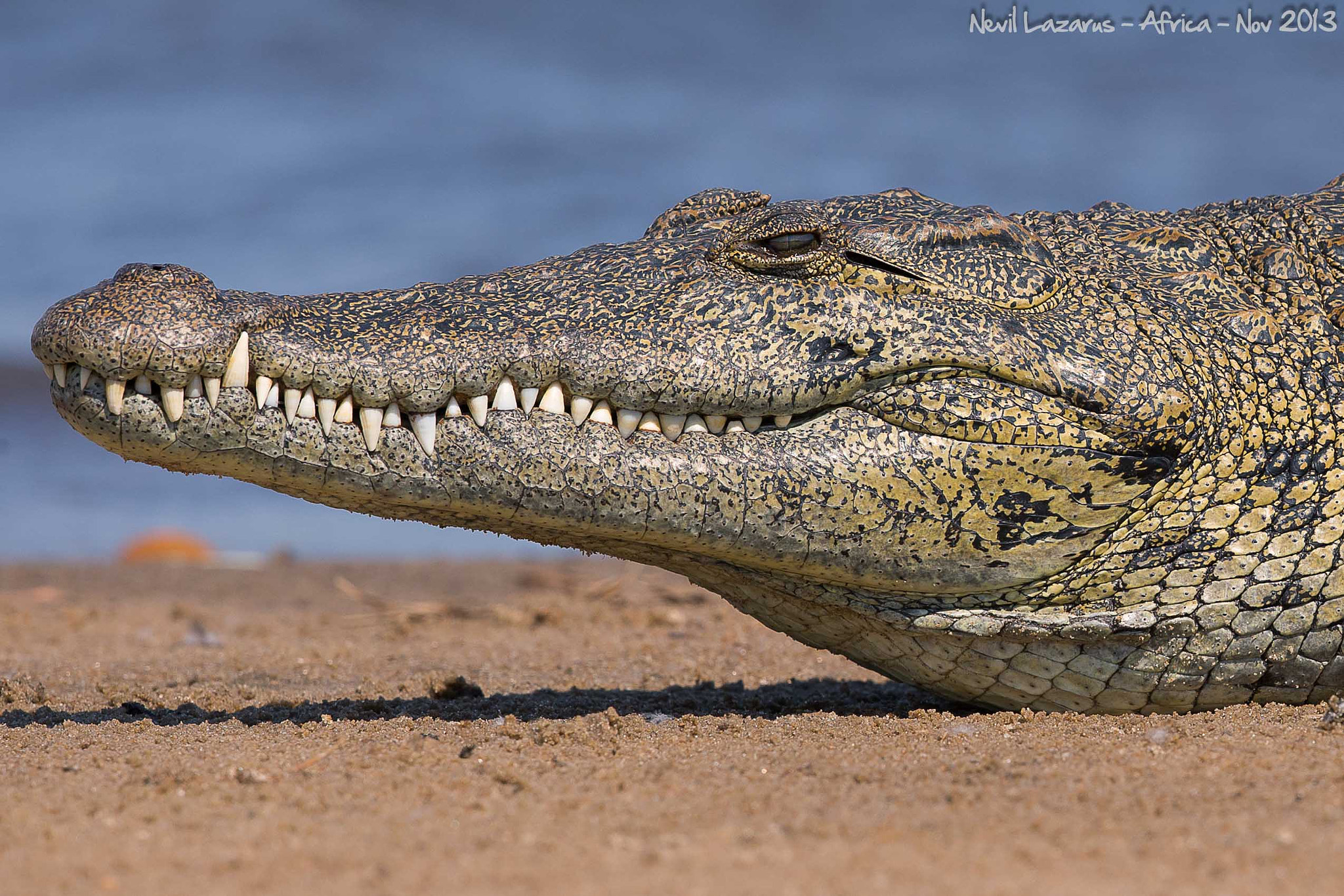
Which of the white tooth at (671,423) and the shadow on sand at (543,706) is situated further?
the shadow on sand at (543,706)

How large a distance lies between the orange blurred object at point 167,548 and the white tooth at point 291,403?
10112 millimetres

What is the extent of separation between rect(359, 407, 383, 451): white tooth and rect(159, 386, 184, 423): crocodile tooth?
1.51 feet

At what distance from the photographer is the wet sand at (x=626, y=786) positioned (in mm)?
2160

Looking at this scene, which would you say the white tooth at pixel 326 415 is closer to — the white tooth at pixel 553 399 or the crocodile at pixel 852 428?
the crocodile at pixel 852 428

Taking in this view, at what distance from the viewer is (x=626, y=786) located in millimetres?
2822

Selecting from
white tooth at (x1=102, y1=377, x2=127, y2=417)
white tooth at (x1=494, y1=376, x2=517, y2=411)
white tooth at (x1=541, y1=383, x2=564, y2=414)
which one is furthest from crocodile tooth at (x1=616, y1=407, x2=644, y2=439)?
white tooth at (x1=102, y1=377, x2=127, y2=417)

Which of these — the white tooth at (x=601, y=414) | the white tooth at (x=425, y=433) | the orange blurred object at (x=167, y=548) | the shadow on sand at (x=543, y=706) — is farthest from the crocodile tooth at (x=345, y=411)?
the orange blurred object at (x=167, y=548)

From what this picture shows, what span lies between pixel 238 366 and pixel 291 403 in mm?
168

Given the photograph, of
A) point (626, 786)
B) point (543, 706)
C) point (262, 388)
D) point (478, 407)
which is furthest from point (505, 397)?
point (543, 706)

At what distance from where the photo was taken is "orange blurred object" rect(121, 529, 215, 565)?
43.5 feet

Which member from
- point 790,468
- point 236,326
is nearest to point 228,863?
point 236,326

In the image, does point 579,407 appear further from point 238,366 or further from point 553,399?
point 238,366

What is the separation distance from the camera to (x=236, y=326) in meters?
3.17

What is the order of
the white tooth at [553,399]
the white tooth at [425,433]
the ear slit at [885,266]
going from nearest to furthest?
the white tooth at [425,433], the white tooth at [553,399], the ear slit at [885,266]
